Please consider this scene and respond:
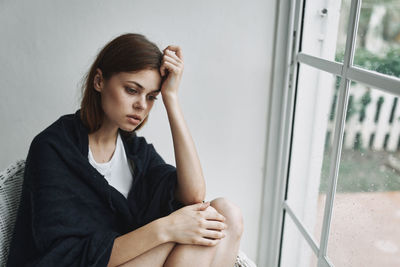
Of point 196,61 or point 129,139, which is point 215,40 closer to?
point 196,61

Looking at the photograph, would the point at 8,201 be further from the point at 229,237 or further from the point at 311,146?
the point at 311,146

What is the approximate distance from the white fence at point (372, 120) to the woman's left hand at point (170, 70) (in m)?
0.48

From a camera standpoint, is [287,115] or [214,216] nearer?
[214,216]

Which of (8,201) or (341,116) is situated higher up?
(341,116)

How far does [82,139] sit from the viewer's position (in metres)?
1.13

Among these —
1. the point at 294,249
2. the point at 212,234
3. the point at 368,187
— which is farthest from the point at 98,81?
the point at 294,249

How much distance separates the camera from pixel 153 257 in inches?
41.2

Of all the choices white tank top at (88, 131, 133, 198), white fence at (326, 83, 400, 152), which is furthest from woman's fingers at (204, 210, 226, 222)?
white fence at (326, 83, 400, 152)

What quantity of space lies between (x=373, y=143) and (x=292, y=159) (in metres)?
0.56

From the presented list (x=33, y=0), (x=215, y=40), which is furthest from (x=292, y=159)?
(x=33, y=0)

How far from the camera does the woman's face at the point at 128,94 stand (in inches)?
41.7

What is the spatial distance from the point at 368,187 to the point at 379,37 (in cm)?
39

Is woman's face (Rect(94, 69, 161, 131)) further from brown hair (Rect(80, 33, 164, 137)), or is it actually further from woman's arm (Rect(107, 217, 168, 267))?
woman's arm (Rect(107, 217, 168, 267))

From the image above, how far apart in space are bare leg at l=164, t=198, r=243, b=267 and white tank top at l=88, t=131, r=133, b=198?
277 millimetres
